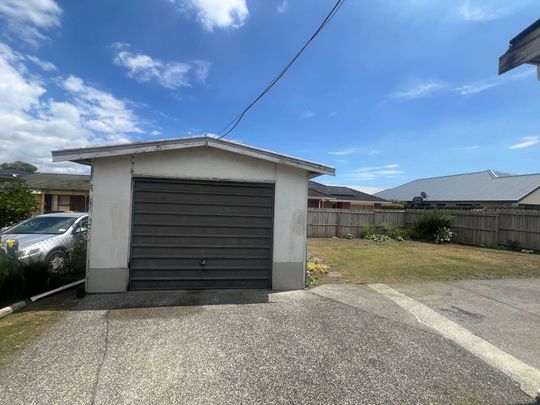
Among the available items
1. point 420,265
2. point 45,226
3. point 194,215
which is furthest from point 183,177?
point 420,265

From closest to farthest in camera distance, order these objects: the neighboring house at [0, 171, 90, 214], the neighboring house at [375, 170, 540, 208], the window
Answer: the neighboring house at [375, 170, 540, 208]
the neighboring house at [0, 171, 90, 214]
the window

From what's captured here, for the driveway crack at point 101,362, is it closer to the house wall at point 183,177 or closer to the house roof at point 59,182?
the house wall at point 183,177

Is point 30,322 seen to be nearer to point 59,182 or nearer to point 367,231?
point 367,231

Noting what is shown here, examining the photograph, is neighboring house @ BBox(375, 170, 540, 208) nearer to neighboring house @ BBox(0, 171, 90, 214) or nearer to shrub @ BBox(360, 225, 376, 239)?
shrub @ BBox(360, 225, 376, 239)

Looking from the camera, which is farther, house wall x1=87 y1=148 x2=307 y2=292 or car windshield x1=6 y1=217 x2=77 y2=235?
car windshield x1=6 y1=217 x2=77 y2=235

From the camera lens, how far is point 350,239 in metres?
18.3

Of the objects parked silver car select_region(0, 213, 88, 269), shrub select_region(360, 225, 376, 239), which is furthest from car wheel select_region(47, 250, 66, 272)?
shrub select_region(360, 225, 376, 239)

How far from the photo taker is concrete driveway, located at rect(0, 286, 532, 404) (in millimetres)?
3018

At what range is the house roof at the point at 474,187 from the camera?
23.4m

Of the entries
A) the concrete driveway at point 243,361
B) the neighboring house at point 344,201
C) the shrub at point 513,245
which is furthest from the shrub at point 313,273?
the neighboring house at point 344,201

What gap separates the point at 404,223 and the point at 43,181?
88.3 ft

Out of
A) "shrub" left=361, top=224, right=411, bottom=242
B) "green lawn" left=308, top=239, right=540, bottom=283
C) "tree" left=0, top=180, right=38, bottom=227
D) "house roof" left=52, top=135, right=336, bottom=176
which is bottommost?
"green lawn" left=308, top=239, right=540, bottom=283

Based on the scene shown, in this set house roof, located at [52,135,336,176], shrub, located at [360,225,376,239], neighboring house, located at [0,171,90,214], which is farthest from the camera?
neighboring house, located at [0,171,90,214]

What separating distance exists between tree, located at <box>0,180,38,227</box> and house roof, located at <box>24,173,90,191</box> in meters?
8.14
